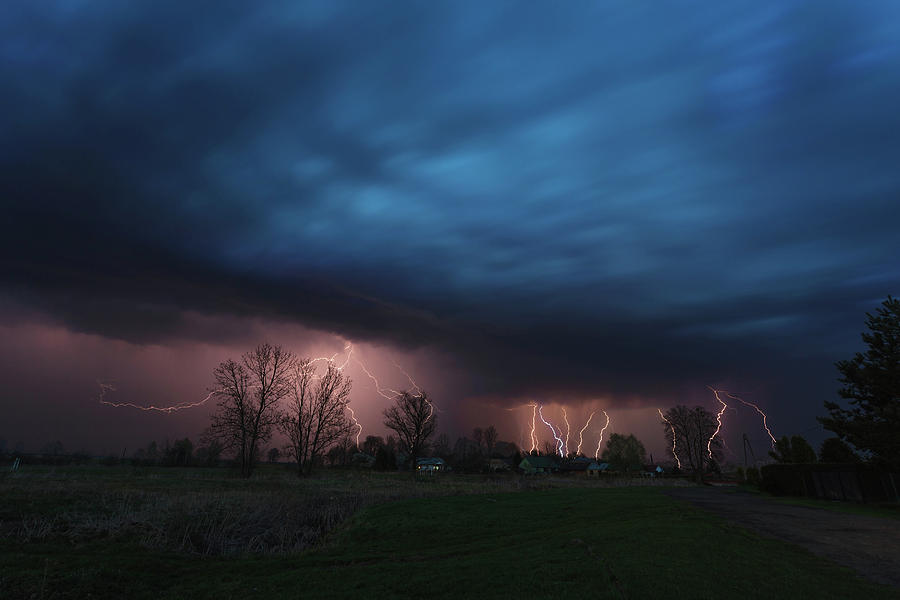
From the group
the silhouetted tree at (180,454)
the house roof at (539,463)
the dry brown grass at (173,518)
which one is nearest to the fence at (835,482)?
the dry brown grass at (173,518)

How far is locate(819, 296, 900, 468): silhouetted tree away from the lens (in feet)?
88.4

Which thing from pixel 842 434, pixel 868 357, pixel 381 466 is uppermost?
pixel 868 357

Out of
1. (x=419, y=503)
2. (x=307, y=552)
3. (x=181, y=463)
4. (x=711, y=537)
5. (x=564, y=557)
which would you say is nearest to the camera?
(x=564, y=557)

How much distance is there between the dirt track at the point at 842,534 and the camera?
37.1ft

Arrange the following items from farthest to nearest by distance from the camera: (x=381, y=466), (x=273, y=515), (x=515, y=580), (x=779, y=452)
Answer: (x=381, y=466) < (x=779, y=452) < (x=273, y=515) < (x=515, y=580)

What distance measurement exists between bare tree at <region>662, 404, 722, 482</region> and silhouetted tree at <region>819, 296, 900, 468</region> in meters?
64.6

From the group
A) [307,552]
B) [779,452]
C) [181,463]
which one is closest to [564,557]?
[307,552]

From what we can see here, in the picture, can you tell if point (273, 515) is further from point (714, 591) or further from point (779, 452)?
point (779, 452)

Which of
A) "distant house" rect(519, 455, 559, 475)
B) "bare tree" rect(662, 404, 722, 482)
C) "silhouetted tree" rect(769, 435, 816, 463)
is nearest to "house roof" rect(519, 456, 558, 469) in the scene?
"distant house" rect(519, 455, 559, 475)

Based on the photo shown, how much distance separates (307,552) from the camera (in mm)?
16922

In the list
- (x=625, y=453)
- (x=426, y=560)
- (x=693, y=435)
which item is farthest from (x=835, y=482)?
(x=625, y=453)

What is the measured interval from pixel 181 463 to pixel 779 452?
82828mm

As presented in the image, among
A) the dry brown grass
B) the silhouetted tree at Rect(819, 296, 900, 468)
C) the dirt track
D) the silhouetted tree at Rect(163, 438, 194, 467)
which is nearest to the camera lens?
the dirt track

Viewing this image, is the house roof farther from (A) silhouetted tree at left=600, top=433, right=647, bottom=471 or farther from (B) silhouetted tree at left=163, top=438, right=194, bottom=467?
(B) silhouetted tree at left=163, top=438, right=194, bottom=467
